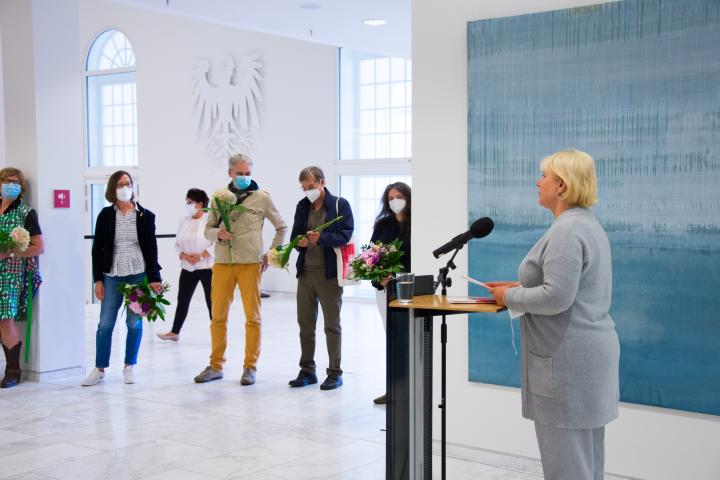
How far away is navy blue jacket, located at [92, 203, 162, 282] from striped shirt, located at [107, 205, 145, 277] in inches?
1.1

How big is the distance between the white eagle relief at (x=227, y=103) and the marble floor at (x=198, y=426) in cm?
573

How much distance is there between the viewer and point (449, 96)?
486cm

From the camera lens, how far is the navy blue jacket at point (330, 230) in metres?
6.31

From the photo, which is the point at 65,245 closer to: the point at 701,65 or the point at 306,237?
the point at 306,237

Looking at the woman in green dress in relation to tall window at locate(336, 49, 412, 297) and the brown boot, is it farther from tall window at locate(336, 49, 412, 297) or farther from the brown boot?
tall window at locate(336, 49, 412, 297)

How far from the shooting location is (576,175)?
3.17 meters

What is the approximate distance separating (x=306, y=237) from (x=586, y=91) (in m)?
2.52

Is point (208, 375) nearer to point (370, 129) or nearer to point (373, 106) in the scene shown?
point (370, 129)

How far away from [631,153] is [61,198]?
4401mm

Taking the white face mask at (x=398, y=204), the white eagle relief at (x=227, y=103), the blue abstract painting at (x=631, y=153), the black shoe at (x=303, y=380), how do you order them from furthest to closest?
1. the white eagle relief at (x=227, y=103)
2. the black shoe at (x=303, y=380)
3. the white face mask at (x=398, y=204)
4. the blue abstract painting at (x=631, y=153)

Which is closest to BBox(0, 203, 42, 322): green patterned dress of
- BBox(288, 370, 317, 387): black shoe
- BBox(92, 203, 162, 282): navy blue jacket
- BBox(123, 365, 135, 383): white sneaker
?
BBox(92, 203, 162, 282): navy blue jacket

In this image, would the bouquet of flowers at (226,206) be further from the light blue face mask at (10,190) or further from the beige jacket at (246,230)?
the light blue face mask at (10,190)

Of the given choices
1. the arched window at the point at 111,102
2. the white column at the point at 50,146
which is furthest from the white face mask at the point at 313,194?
the arched window at the point at 111,102

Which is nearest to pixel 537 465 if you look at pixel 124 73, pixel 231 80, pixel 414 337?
pixel 414 337
